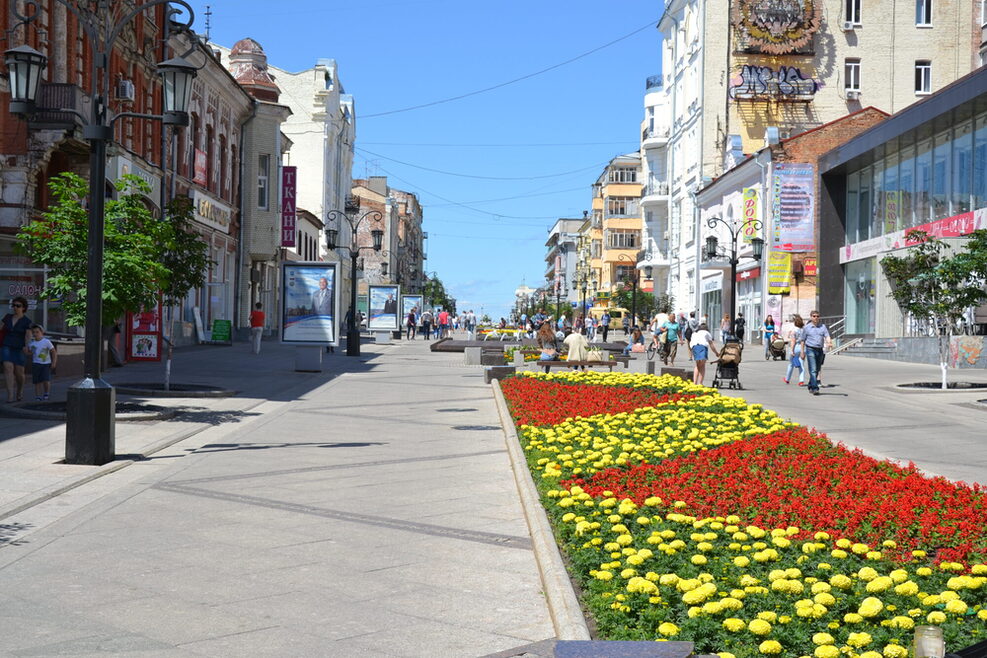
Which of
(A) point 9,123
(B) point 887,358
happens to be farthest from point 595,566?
(B) point 887,358

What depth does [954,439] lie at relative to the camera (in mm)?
14328

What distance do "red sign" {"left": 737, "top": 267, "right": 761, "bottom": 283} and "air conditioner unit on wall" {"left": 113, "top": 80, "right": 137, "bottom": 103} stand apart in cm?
3226

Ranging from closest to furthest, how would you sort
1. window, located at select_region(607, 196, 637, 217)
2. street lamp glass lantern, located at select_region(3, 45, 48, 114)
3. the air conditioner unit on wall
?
street lamp glass lantern, located at select_region(3, 45, 48, 114), the air conditioner unit on wall, window, located at select_region(607, 196, 637, 217)

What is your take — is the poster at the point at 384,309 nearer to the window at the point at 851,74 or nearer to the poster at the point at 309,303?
the poster at the point at 309,303

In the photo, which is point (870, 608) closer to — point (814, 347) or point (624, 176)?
point (814, 347)

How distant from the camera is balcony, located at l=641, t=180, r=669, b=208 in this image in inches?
3000

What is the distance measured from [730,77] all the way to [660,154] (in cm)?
1533

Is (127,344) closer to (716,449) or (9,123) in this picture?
(9,123)

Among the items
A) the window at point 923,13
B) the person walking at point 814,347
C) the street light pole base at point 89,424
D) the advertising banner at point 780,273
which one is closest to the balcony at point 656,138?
the window at point 923,13

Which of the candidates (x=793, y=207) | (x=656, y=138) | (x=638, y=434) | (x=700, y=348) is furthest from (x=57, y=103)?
(x=656, y=138)

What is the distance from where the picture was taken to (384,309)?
183 feet

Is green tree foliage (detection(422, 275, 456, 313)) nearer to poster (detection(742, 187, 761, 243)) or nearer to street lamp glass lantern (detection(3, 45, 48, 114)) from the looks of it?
poster (detection(742, 187, 761, 243))

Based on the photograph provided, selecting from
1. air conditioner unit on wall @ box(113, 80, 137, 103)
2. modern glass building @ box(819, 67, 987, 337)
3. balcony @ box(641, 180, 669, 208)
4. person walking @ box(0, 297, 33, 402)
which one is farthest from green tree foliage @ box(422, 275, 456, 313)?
person walking @ box(0, 297, 33, 402)

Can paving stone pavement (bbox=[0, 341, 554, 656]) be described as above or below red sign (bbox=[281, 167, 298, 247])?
below
